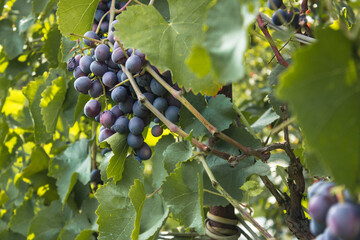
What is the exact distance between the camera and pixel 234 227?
891mm

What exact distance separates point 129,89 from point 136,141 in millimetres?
101

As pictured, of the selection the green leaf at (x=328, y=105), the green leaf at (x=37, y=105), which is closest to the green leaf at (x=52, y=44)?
the green leaf at (x=37, y=105)

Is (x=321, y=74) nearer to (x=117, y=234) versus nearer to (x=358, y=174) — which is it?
(x=358, y=174)

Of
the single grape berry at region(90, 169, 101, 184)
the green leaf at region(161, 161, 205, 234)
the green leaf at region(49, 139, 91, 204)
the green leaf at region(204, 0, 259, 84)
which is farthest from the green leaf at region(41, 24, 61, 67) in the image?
the green leaf at region(204, 0, 259, 84)

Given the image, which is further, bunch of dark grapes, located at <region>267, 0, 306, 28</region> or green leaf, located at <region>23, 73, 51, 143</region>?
green leaf, located at <region>23, 73, 51, 143</region>

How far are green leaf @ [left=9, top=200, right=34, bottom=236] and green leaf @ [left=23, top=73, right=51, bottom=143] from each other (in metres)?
0.42

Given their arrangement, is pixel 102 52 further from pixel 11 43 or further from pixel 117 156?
pixel 11 43

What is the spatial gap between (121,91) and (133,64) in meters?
0.08

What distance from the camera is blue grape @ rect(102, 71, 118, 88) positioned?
0.78m

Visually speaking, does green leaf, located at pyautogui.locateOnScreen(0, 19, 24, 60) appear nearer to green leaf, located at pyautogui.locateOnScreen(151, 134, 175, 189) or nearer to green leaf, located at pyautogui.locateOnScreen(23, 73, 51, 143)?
green leaf, located at pyautogui.locateOnScreen(23, 73, 51, 143)

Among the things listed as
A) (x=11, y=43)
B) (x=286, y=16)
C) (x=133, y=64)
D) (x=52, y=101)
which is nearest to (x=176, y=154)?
(x=133, y=64)

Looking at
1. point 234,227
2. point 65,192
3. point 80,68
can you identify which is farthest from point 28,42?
point 234,227

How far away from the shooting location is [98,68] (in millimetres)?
793

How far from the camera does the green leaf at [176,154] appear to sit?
0.74 m
